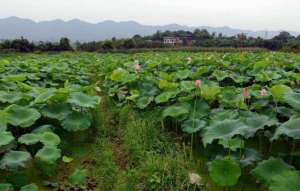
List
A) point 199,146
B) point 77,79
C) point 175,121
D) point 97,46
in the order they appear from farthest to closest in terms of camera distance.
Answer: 1. point 97,46
2. point 77,79
3. point 175,121
4. point 199,146

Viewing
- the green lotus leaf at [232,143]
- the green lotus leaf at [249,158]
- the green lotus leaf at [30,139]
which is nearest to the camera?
the green lotus leaf at [249,158]

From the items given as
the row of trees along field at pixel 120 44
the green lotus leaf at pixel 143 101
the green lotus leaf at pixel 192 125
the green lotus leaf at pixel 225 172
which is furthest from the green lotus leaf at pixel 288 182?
the row of trees along field at pixel 120 44

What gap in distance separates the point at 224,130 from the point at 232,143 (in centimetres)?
13

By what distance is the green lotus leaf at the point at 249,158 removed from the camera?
3261 millimetres

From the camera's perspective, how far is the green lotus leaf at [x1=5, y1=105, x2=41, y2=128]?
4.13 meters

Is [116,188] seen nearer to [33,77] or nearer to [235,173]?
[235,173]

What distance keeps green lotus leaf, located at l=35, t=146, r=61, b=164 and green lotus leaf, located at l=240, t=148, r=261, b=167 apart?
162 cm

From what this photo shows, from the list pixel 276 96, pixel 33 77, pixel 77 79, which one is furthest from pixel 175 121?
pixel 77 79

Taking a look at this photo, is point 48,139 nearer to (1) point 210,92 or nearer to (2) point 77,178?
(2) point 77,178

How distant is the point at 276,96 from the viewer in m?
4.22

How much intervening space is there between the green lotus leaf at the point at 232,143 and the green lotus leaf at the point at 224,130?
0.07 metres

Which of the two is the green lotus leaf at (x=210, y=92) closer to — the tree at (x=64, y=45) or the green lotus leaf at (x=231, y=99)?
the green lotus leaf at (x=231, y=99)

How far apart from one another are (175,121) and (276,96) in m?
1.30

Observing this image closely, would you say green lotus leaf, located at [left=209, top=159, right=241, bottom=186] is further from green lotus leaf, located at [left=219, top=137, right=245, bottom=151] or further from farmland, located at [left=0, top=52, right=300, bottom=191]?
green lotus leaf, located at [left=219, top=137, right=245, bottom=151]
